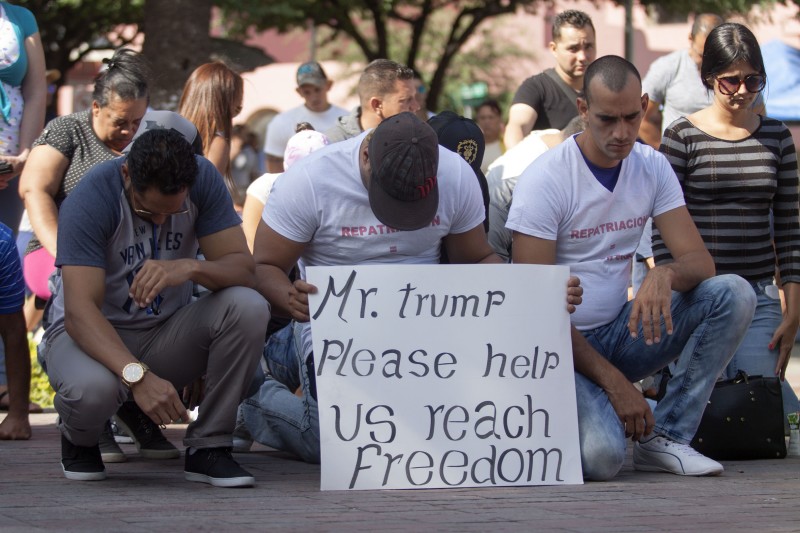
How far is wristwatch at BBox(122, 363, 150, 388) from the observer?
15.5 ft

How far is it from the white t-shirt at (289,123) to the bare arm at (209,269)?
14.6 feet

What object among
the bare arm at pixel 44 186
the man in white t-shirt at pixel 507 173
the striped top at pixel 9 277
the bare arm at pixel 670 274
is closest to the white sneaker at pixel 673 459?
the bare arm at pixel 670 274

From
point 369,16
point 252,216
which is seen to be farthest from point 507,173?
point 369,16

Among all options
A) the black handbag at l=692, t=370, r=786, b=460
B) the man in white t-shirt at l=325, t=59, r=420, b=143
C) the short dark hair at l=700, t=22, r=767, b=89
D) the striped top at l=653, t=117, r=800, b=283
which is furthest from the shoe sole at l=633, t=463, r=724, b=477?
the man in white t-shirt at l=325, t=59, r=420, b=143

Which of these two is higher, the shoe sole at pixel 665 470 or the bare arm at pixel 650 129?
the bare arm at pixel 650 129

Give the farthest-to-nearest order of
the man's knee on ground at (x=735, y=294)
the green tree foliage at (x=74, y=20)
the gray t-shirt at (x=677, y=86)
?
the green tree foliage at (x=74, y=20) → the gray t-shirt at (x=677, y=86) → the man's knee on ground at (x=735, y=294)

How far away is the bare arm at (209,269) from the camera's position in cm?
476

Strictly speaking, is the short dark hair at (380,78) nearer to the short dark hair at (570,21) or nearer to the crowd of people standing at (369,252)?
the crowd of people standing at (369,252)

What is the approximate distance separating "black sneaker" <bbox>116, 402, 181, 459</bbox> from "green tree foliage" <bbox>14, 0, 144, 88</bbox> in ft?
59.6

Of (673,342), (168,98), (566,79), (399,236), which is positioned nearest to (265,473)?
(399,236)

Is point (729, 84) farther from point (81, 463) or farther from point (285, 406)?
point (81, 463)

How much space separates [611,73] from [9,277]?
9.28 ft

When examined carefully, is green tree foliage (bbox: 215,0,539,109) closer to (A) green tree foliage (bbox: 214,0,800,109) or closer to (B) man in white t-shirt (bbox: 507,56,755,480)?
(A) green tree foliage (bbox: 214,0,800,109)

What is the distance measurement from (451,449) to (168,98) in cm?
704
